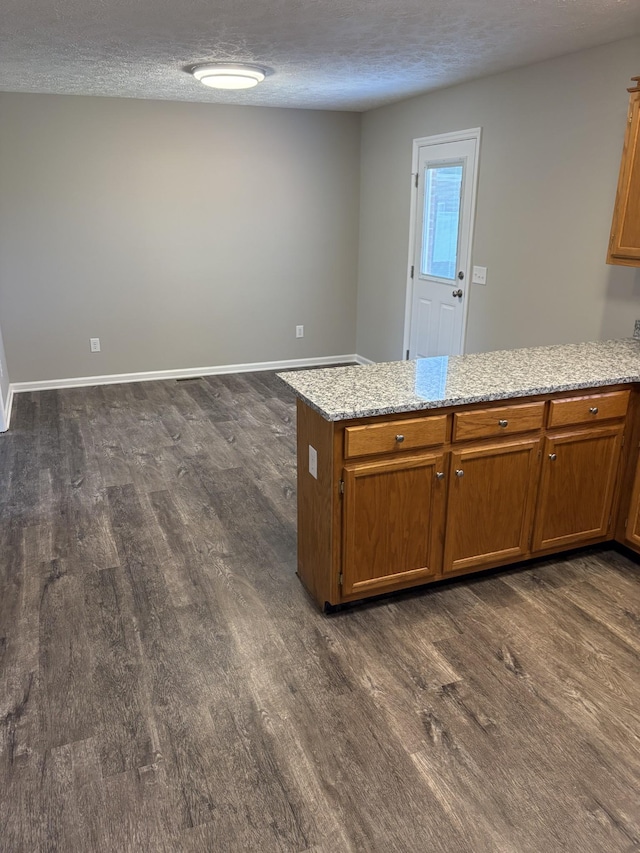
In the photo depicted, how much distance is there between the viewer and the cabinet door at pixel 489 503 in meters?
2.67

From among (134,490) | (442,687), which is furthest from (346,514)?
(134,490)

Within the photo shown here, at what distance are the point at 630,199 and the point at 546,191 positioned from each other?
3.57 feet

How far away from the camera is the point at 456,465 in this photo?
8.60ft

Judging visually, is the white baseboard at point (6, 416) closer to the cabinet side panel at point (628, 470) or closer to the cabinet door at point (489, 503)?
the cabinet door at point (489, 503)

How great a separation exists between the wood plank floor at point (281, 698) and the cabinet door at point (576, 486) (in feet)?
0.59

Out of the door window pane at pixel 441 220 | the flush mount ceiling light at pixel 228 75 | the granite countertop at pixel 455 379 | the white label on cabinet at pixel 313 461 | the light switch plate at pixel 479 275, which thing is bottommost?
the white label on cabinet at pixel 313 461

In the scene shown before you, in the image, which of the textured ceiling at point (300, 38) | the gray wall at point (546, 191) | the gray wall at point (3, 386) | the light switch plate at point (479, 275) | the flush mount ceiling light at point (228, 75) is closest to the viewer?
the textured ceiling at point (300, 38)

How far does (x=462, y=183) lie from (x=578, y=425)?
2.67 m

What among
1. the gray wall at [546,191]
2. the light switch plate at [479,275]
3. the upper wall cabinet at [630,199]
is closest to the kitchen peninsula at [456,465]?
the upper wall cabinet at [630,199]

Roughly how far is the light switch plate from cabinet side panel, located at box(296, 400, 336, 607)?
2585 mm

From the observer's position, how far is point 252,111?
5.87 m

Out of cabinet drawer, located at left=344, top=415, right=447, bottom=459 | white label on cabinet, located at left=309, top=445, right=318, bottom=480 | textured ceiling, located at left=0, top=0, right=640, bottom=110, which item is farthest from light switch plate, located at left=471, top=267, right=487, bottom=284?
white label on cabinet, located at left=309, top=445, right=318, bottom=480

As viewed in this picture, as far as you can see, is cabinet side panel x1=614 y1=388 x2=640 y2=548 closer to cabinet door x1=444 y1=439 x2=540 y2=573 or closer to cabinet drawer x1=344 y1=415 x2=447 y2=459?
cabinet door x1=444 y1=439 x2=540 y2=573

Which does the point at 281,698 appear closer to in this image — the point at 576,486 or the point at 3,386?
the point at 576,486
